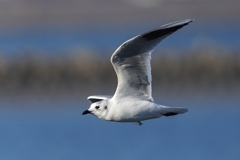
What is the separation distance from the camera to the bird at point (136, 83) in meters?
5.39

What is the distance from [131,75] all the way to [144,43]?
0.23m

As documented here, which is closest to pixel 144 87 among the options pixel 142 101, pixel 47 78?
pixel 142 101

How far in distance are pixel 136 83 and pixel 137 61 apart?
0.16 m

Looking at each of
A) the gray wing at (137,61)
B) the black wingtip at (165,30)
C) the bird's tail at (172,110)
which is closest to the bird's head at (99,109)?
the gray wing at (137,61)

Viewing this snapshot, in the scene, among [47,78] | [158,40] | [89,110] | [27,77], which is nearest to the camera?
[158,40]

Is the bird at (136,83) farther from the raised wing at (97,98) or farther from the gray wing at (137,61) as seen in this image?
the raised wing at (97,98)

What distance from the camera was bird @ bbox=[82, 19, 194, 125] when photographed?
17.7 ft

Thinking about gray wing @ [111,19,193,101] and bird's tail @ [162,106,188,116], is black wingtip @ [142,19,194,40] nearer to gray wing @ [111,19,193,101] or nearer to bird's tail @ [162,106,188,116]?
gray wing @ [111,19,193,101]

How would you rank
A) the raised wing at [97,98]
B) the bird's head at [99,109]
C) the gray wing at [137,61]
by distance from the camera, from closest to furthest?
the gray wing at [137,61] → the bird's head at [99,109] → the raised wing at [97,98]

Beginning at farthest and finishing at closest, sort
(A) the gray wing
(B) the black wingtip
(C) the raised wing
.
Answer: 1. (C) the raised wing
2. (A) the gray wing
3. (B) the black wingtip

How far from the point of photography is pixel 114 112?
558 centimetres

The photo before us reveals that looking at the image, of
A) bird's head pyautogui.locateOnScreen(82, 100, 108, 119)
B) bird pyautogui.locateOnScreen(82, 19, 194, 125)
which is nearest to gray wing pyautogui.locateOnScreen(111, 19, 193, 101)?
bird pyautogui.locateOnScreen(82, 19, 194, 125)

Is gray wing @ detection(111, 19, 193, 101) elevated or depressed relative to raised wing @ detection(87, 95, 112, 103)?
elevated

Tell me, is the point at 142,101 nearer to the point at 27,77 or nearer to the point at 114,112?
the point at 114,112
